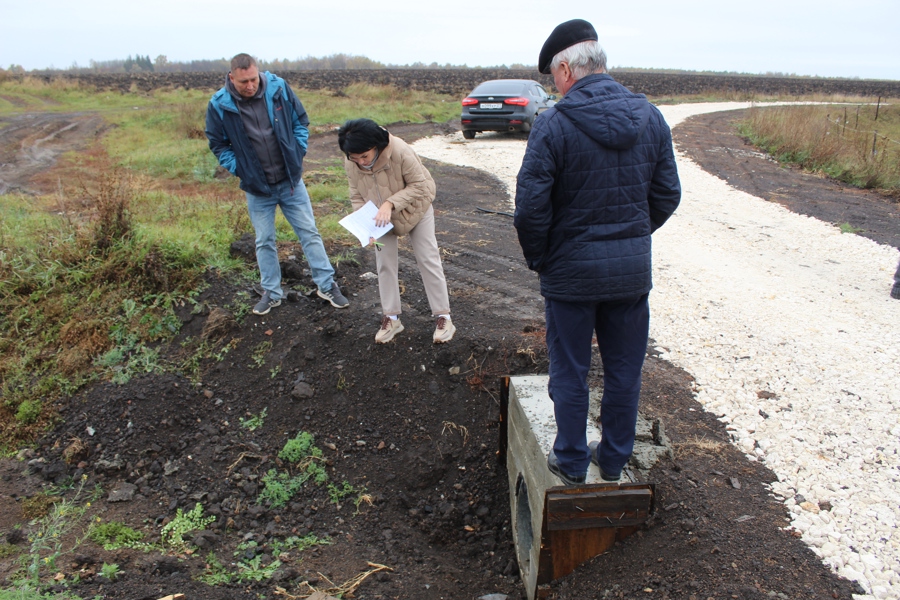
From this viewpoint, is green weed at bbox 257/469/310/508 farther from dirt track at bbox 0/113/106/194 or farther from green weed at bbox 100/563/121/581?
dirt track at bbox 0/113/106/194

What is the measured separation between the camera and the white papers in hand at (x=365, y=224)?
398 cm

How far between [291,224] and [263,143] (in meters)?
0.75

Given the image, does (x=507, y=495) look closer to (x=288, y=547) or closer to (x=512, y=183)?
(x=288, y=547)

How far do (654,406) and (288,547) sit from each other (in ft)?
8.22

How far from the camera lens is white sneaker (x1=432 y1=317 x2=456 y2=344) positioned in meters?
4.50

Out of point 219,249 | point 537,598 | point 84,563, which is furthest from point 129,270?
point 537,598

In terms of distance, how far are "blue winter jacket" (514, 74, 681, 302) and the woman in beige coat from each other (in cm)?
169

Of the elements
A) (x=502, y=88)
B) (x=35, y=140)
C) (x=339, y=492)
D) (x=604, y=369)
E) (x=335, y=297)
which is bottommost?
(x=339, y=492)

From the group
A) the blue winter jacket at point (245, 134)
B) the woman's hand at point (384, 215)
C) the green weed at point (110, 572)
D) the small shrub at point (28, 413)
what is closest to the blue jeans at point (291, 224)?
the blue winter jacket at point (245, 134)

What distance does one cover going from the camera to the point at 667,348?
4848 mm

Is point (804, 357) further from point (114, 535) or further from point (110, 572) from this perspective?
point (114, 535)

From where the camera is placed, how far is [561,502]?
2.65 m

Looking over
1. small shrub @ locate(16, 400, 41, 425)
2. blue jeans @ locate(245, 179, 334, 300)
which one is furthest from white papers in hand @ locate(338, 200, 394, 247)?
small shrub @ locate(16, 400, 41, 425)

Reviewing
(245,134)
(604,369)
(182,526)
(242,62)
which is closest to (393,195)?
(245,134)
